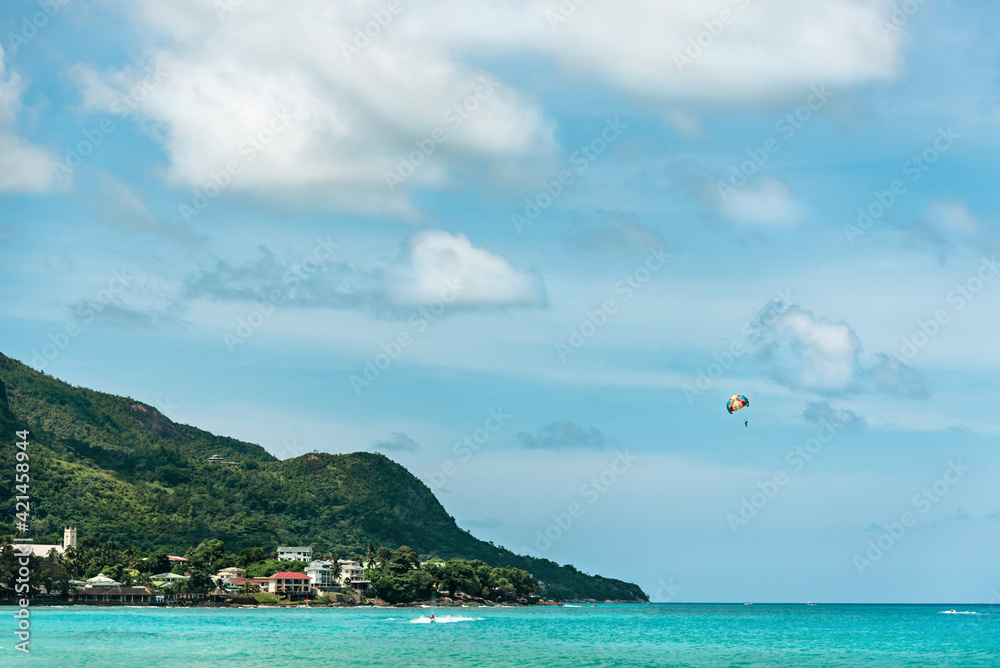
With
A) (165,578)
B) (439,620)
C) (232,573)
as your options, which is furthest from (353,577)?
(439,620)

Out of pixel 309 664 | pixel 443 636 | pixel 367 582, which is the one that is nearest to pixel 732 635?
pixel 443 636

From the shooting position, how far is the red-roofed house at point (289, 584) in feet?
521

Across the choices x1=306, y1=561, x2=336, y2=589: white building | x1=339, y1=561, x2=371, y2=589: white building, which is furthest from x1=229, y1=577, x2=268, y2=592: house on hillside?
x1=339, y1=561, x2=371, y2=589: white building

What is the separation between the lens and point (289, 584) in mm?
159625

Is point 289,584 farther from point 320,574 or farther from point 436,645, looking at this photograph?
point 436,645

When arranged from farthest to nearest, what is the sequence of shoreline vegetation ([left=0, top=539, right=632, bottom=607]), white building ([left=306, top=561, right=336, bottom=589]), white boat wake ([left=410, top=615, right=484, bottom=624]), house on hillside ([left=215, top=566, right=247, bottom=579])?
white building ([left=306, top=561, right=336, bottom=589]), house on hillside ([left=215, top=566, right=247, bottom=579]), shoreline vegetation ([left=0, top=539, right=632, bottom=607]), white boat wake ([left=410, top=615, right=484, bottom=624])

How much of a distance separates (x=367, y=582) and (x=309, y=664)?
11898 centimetres

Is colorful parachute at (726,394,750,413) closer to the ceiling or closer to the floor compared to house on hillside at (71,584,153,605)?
closer to the ceiling

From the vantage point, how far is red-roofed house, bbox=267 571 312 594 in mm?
158750

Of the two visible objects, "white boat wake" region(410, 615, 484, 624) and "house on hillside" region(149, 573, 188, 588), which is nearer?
"white boat wake" region(410, 615, 484, 624)

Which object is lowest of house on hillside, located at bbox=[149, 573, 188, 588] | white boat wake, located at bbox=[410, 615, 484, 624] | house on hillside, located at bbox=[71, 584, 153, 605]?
white boat wake, located at bbox=[410, 615, 484, 624]

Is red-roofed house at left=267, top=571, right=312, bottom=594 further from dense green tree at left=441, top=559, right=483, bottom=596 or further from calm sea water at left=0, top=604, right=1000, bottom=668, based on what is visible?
calm sea water at left=0, top=604, right=1000, bottom=668

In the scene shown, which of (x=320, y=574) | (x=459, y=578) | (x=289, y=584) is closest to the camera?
(x=289, y=584)

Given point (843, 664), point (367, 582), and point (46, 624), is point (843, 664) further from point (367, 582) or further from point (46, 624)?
point (367, 582)
